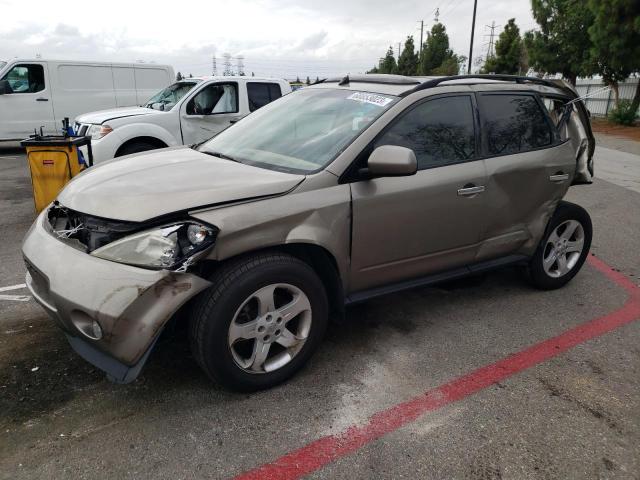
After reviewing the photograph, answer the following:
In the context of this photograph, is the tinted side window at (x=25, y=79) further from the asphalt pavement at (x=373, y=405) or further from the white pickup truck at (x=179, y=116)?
the asphalt pavement at (x=373, y=405)

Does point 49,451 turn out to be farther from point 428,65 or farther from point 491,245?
point 428,65

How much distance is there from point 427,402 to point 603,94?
104 feet

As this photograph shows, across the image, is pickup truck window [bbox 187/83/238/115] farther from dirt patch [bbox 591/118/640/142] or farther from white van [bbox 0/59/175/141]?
dirt patch [bbox 591/118/640/142]

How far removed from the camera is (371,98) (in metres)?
3.34

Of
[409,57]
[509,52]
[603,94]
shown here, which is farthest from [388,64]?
[603,94]

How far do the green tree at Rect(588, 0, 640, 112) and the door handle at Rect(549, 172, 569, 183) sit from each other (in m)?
18.9

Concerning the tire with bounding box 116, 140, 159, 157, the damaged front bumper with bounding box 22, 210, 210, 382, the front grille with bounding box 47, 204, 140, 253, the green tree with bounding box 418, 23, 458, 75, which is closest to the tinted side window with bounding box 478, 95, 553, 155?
the damaged front bumper with bounding box 22, 210, 210, 382

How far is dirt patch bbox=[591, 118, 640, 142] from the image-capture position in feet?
65.5

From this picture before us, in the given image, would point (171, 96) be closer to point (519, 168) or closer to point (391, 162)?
point (519, 168)

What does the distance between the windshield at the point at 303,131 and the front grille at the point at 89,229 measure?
3.12 ft

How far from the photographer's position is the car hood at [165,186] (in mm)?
2539

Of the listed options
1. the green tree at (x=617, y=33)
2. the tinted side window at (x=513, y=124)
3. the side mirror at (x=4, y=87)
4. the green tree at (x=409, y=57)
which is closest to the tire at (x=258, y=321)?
the tinted side window at (x=513, y=124)

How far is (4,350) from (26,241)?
2.62 feet

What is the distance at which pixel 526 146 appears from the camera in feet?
12.6
